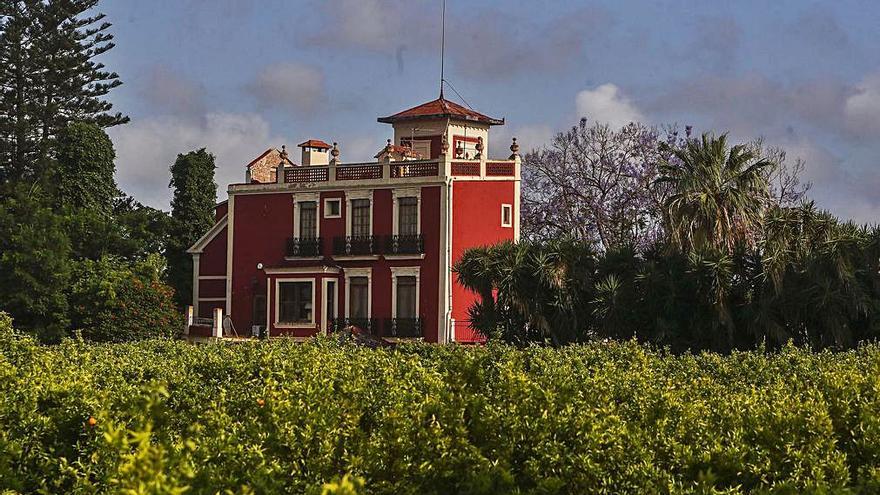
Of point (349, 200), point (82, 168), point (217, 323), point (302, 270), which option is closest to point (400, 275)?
point (349, 200)

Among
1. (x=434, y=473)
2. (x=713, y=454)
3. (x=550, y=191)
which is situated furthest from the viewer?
(x=550, y=191)

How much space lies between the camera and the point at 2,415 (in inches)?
360

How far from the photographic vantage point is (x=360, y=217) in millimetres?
45094

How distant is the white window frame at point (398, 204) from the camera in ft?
144

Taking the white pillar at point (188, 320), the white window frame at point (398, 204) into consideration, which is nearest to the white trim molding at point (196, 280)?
the white pillar at point (188, 320)

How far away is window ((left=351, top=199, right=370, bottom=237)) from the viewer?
4488 centimetres

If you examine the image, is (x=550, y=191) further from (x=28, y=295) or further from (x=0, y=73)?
(x=0, y=73)

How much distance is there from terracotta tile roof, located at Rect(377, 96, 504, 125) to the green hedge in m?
39.0

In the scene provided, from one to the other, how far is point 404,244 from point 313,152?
7321 mm

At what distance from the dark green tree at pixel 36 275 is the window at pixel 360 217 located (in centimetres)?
1048

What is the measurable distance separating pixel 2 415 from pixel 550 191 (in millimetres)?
38610

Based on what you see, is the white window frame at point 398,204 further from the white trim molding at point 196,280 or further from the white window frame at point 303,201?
the white trim molding at point 196,280

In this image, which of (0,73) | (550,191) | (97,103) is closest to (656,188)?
(550,191)

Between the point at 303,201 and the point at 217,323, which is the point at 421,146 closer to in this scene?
the point at 303,201
